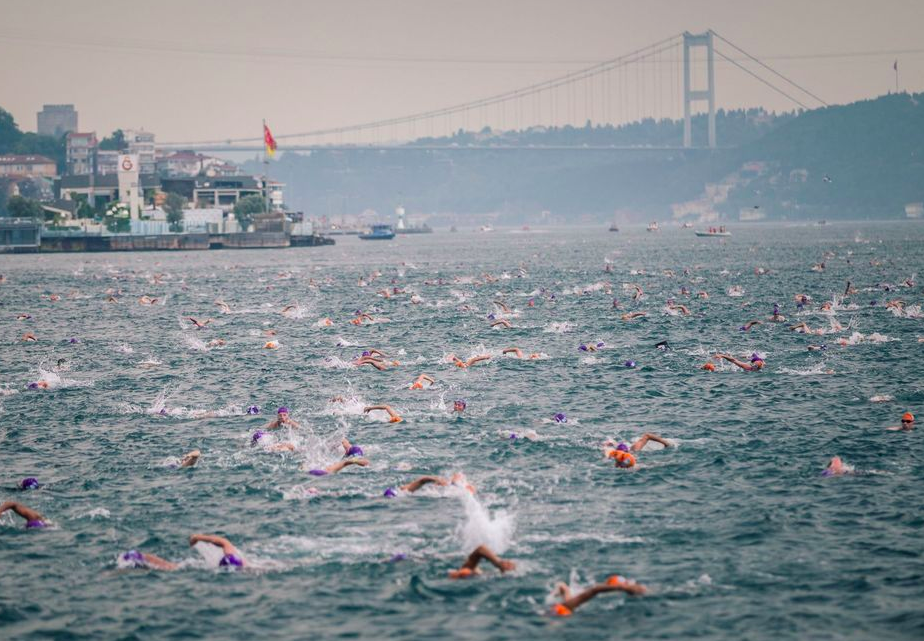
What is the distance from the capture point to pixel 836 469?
2444 centimetres

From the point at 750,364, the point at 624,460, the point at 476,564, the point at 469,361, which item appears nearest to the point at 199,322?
the point at 469,361

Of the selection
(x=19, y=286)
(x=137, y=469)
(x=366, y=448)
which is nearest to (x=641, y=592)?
(x=366, y=448)

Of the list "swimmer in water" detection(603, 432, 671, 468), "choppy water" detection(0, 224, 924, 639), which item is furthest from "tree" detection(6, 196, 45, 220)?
"swimmer in water" detection(603, 432, 671, 468)

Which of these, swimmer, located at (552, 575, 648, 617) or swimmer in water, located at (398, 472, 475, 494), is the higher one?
swimmer in water, located at (398, 472, 475, 494)

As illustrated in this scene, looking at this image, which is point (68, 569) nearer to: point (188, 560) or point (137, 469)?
point (188, 560)

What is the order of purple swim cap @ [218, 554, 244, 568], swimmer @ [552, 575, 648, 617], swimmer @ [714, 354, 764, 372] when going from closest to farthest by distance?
swimmer @ [552, 575, 648, 617], purple swim cap @ [218, 554, 244, 568], swimmer @ [714, 354, 764, 372]

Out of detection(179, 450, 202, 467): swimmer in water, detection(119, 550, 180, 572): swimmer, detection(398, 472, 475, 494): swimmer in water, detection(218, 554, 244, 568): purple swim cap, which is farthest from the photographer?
detection(179, 450, 202, 467): swimmer in water

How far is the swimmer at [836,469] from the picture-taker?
2436 cm

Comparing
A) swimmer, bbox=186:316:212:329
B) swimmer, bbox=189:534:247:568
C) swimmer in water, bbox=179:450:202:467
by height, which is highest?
swimmer, bbox=186:316:212:329

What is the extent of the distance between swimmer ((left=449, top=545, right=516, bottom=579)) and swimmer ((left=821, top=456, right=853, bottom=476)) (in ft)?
28.4

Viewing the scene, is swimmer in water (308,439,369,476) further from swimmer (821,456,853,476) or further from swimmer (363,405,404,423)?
swimmer (821,456,853,476)

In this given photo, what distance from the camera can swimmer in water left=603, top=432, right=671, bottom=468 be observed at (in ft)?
83.1

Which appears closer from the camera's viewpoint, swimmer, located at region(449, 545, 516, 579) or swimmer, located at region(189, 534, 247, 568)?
swimmer, located at region(449, 545, 516, 579)

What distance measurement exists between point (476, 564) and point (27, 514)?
8.57 meters
